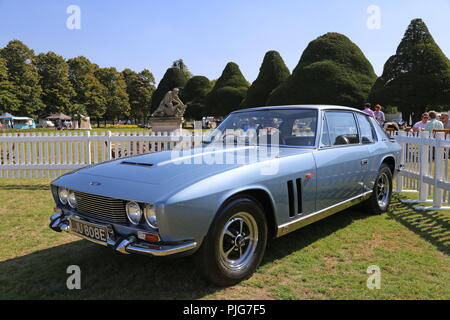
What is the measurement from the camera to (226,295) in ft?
9.48

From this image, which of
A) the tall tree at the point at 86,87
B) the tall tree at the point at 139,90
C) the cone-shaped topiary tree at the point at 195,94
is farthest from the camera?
the tall tree at the point at 139,90

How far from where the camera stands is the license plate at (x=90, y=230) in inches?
111

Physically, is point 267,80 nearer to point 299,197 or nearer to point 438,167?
point 438,167

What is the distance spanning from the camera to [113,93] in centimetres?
6744

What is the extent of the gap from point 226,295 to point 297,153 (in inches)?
63.5

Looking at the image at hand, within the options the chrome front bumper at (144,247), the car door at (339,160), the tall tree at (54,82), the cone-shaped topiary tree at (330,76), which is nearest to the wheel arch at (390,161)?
the car door at (339,160)

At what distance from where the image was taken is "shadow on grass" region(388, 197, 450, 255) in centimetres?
427

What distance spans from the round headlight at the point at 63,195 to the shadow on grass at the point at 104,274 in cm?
71

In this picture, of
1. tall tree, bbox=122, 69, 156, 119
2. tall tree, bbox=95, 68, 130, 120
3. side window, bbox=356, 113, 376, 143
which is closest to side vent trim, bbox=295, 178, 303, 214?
side window, bbox=356, 113, 376, 143

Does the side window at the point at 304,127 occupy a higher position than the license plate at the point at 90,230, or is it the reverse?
the side window at the point at 304,127

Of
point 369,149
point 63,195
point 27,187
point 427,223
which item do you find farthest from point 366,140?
point 27,187

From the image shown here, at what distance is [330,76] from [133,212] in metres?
33.7

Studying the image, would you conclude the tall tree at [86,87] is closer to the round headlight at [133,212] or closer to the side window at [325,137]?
the side window at [325,137]

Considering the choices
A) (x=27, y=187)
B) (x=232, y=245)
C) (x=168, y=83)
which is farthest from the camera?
(x=168, y=83)
